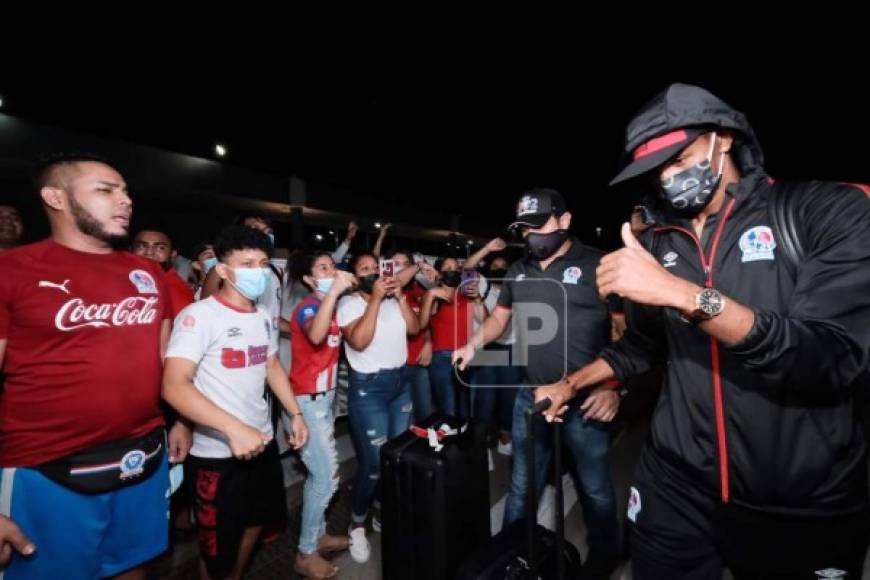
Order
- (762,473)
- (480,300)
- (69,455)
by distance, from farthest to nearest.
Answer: (480,300) < (69,455) < (762,473)

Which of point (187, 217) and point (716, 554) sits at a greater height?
point (187, 217)

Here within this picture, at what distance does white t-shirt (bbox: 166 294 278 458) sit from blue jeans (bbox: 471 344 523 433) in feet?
8.11

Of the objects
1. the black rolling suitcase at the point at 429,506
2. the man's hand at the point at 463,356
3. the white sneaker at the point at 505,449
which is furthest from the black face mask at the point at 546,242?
the white sneaker at the point at 505,449

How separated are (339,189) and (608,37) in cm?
1289

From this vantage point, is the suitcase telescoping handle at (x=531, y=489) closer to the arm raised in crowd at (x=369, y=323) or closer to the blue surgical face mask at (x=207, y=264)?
the arm raised in crowd at (x=369, y=323)

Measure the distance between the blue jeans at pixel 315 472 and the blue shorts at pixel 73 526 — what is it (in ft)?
2.62

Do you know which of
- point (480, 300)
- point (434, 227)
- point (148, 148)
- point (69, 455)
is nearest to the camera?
Result: point (69, 455)

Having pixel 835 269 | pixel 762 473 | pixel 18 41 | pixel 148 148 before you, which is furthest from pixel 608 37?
pixel 148 148

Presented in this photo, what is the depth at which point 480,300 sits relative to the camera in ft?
13.1

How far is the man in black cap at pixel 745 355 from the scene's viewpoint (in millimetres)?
999

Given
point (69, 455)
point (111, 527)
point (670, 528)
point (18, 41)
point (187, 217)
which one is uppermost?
point (18, 41)

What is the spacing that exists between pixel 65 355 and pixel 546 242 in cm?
237

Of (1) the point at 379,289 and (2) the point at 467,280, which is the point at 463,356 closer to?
(1) the point at 379,289

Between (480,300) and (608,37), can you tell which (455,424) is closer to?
(480,300)
